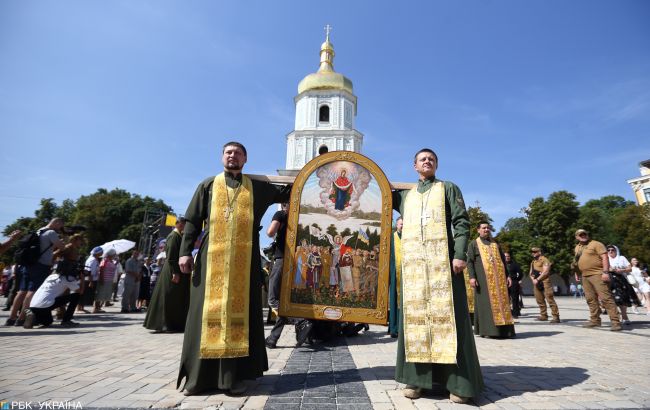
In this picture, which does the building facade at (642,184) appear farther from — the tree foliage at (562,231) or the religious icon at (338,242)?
the religious icon at (338,242)

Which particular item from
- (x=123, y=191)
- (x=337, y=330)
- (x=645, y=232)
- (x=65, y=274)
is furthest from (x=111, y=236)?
(x=645, y=232)

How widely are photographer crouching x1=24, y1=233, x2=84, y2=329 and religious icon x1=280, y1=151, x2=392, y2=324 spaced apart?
6427mm

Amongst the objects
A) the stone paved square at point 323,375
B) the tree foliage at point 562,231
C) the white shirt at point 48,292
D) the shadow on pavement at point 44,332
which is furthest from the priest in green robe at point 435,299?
the tree foliage at point 562,231

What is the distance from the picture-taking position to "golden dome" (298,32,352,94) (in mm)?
42406

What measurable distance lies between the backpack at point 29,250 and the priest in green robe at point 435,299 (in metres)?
8.00

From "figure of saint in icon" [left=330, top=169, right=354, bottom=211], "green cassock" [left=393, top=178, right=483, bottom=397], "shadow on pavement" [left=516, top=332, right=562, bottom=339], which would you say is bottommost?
"shadow on pavement" [left=516, top=332, right=562, bottom=339]

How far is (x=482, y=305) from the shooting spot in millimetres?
7098

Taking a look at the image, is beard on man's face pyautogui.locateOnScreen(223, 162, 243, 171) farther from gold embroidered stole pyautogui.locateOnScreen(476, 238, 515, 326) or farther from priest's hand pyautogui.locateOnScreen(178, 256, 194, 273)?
gold embroidered stole pyautogui.locateOnScreen(476, 238, 515, 326)

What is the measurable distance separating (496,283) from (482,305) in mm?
588

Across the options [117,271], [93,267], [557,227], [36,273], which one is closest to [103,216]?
[117,271]

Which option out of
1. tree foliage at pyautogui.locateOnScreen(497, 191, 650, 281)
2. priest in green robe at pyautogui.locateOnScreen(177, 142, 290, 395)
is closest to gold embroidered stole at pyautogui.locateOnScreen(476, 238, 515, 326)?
priest in green robe at pyautogui.locateOnScreen(177, 142, 290, 395)

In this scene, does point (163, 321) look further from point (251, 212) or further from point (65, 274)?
point (251, 212)

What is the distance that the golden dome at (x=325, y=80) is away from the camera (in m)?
42.4

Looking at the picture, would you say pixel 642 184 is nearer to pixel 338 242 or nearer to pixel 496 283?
pixel 496 283
